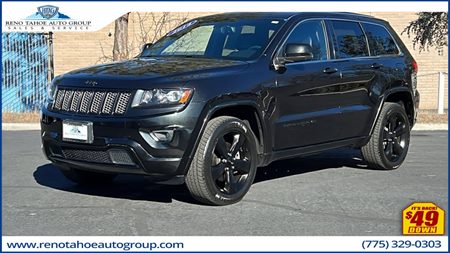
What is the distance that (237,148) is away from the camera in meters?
6.06

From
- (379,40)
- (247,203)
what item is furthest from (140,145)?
(379,40)

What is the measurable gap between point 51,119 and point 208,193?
5.44ft

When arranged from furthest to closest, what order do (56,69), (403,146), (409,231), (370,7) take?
(56,69) < (370,7) < (403,146) < (409,231)

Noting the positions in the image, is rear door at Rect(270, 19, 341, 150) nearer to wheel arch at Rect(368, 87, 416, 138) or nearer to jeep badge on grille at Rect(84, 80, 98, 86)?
wheel arch at Rect(368, 87, 416, 138)

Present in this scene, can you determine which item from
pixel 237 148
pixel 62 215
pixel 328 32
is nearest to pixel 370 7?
pixel 328 32

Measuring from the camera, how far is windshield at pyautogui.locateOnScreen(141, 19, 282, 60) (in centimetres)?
657

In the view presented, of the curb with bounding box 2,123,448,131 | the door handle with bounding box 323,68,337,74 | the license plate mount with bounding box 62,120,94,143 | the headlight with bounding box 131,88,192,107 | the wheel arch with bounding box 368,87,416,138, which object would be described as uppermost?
the headlight with bounding box 131,88,192,107

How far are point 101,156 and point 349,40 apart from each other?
3447 mm

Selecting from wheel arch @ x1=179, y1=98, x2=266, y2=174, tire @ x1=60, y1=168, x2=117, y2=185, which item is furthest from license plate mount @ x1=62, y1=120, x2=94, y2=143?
tire @ x1=60, y1=168, x2=117, y2=185

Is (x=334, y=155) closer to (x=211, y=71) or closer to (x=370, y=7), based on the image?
(x=211, y=71)

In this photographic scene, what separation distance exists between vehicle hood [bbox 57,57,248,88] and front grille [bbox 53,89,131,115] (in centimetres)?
8

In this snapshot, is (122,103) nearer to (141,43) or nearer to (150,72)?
(150,72)

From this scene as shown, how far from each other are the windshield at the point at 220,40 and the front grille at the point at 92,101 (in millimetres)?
1350

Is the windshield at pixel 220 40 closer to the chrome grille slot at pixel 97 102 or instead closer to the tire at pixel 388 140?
the chrome grille slot at pixel 97 102
